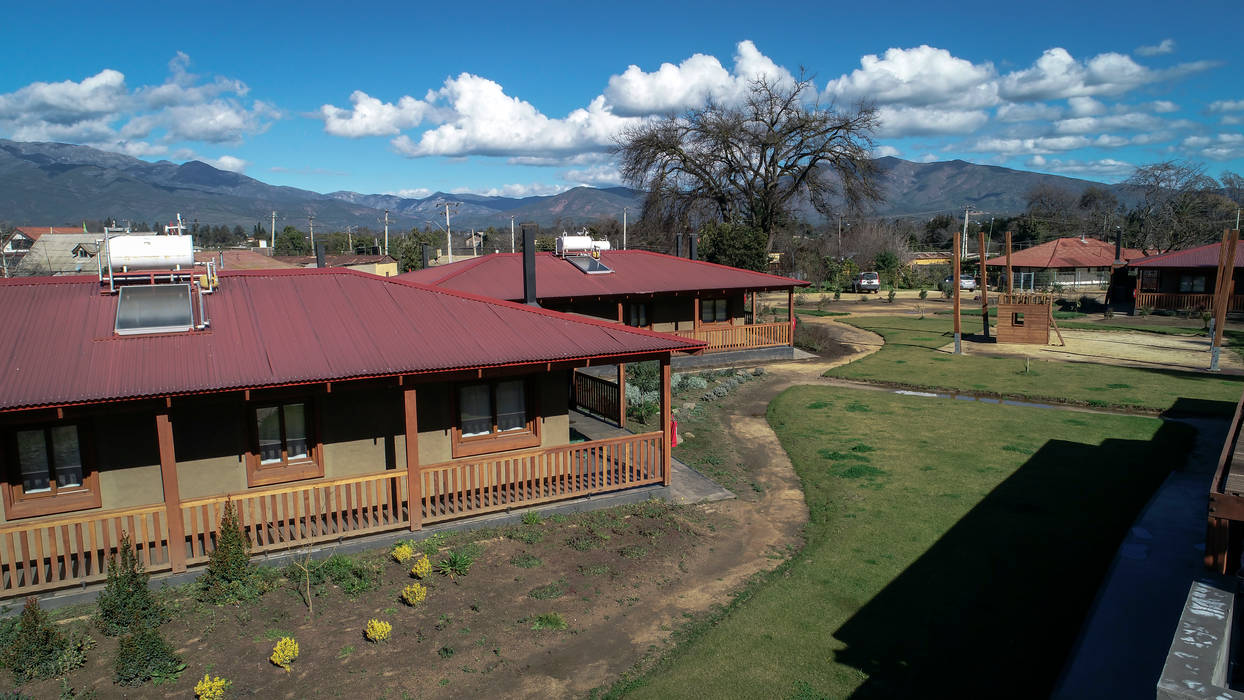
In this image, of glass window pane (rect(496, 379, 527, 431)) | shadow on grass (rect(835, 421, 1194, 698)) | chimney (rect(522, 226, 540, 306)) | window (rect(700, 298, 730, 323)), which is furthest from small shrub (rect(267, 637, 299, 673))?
window (rect(700, 298, 730, 323))

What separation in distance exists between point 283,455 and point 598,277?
1604 cm

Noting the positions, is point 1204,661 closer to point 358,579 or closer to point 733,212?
point 358,579

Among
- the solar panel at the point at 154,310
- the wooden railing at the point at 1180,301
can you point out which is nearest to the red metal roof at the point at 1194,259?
the wooden railing at the point at 1180,301

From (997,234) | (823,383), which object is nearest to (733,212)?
(823,383)

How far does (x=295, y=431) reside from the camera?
37.4 feet

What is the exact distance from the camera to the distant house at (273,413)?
9.60 m

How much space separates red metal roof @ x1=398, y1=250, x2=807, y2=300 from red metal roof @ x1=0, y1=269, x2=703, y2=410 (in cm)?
984

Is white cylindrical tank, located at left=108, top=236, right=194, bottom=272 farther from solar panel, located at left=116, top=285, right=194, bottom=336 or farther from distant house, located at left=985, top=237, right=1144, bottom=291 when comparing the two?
distant house, located at left=985, top=237, right=1144, bottom=291

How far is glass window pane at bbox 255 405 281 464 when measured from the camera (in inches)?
440

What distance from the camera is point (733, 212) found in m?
54.4

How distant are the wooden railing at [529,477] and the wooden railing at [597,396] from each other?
12.2 feet

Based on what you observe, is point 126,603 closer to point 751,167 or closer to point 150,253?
point 150,253

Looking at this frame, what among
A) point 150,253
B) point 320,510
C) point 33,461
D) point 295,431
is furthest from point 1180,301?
point 33,461

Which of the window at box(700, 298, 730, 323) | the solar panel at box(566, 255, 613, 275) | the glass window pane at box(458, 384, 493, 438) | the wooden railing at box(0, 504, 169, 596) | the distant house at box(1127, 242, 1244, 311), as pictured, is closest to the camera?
the wooden railing at box(0, 504, 169, 596)
